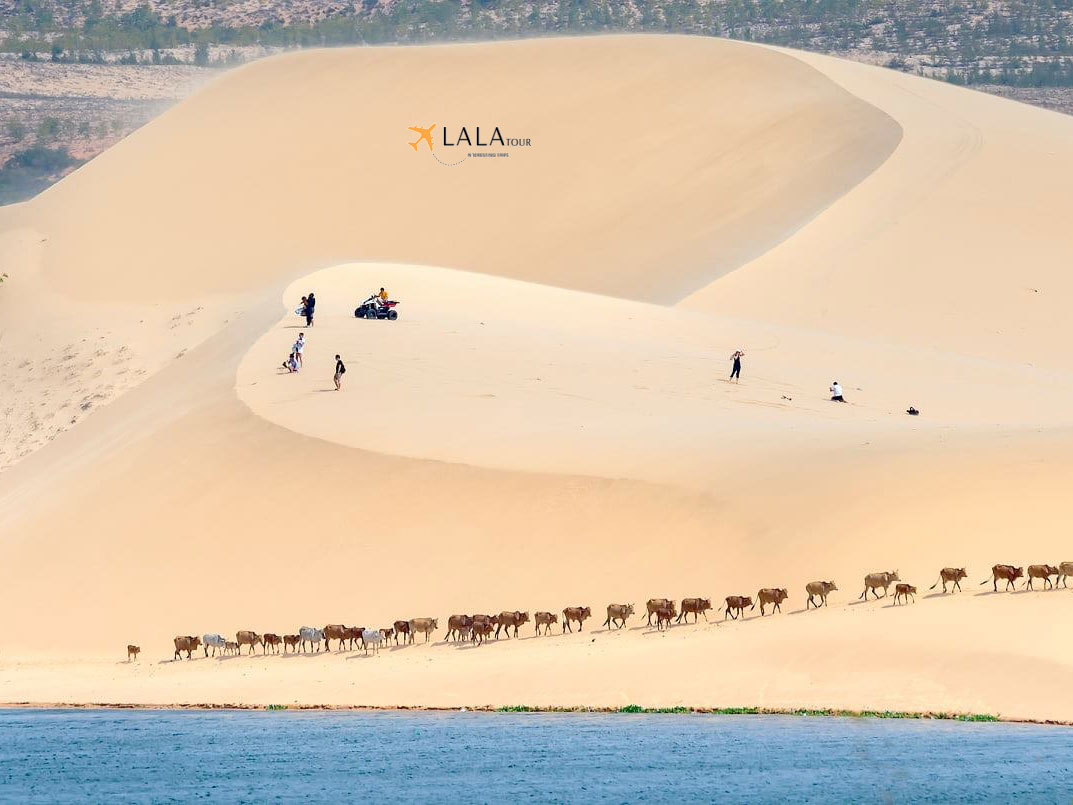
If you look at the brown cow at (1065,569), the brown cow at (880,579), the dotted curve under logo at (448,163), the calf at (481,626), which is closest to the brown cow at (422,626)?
the calf at (481,626)

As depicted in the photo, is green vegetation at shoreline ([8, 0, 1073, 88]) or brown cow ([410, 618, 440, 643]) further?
green vegetation at shoreline ([8, 0, 1073, 88])

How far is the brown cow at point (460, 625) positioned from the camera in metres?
30.2

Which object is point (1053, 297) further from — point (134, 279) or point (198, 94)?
point (198, 94)

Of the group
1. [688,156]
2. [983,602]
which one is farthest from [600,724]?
[688,156]

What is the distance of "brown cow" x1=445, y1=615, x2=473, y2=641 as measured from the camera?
3020cm

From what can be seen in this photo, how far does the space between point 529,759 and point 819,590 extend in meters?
7.44

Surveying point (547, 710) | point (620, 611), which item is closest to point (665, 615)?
point (620, 611)

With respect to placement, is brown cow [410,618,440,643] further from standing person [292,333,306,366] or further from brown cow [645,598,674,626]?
standing person [292,333,306,366]

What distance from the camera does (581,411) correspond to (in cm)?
3925

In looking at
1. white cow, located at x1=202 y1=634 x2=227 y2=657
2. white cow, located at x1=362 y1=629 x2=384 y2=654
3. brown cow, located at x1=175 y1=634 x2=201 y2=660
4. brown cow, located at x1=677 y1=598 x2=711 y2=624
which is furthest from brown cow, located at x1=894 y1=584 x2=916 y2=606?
brown cow, located at x1=175 y1=634 x2=201 y2=660

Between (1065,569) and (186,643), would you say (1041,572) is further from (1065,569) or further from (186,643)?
(186,643)

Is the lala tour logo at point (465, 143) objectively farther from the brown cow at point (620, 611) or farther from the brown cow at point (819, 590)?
the brown cow at point (819, 590)

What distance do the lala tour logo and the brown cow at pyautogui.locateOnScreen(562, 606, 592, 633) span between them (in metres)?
49.8

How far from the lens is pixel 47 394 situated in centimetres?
5150
